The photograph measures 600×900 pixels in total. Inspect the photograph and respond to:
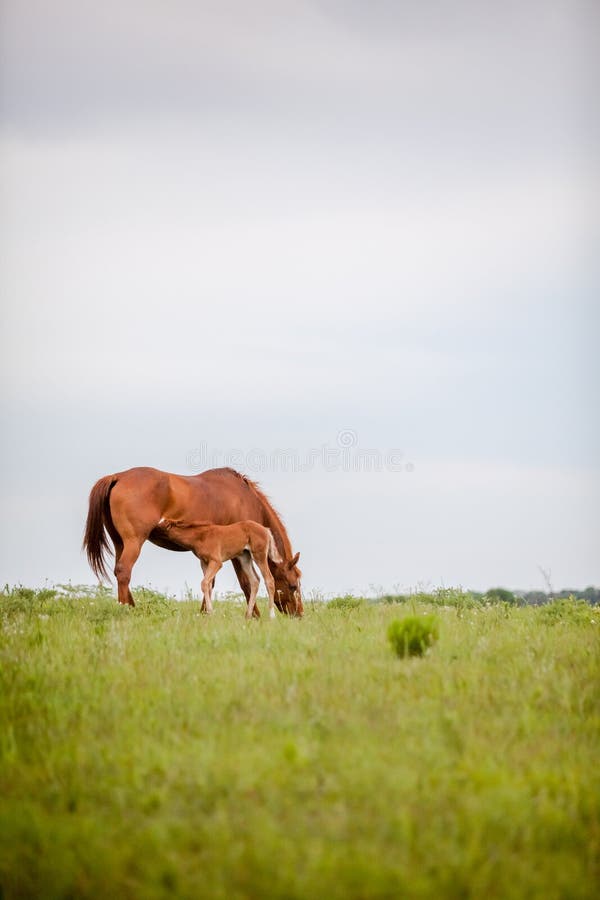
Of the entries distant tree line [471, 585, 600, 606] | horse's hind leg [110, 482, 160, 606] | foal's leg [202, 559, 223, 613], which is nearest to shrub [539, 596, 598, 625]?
distant tree line [471, 585, 600, 606]

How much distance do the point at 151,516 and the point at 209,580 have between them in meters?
1.73

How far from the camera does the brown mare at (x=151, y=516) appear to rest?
1611 cm

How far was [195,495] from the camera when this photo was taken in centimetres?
1698

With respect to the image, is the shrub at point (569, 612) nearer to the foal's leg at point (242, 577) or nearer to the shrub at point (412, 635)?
the shrub at point (412, 635)

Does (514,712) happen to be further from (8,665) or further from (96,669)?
(8,665)

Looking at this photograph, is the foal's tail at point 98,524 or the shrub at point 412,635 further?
the foal's tail at point 98,524

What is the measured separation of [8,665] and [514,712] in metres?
4.98

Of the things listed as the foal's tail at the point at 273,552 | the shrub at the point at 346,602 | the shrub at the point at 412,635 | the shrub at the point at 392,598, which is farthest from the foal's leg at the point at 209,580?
the shrub at the point at 412,635

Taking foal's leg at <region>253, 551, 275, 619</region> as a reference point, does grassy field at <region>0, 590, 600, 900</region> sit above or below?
below

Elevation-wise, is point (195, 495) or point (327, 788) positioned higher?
point (195, 495)

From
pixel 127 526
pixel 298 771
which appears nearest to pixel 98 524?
pixel 127 526

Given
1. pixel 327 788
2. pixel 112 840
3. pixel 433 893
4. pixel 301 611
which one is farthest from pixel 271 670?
pixel 301 611

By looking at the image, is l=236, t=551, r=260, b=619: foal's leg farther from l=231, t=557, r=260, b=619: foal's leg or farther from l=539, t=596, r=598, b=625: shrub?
l=539, t=596, r=598, b=625: shrub

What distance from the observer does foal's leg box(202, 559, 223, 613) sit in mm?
15156
